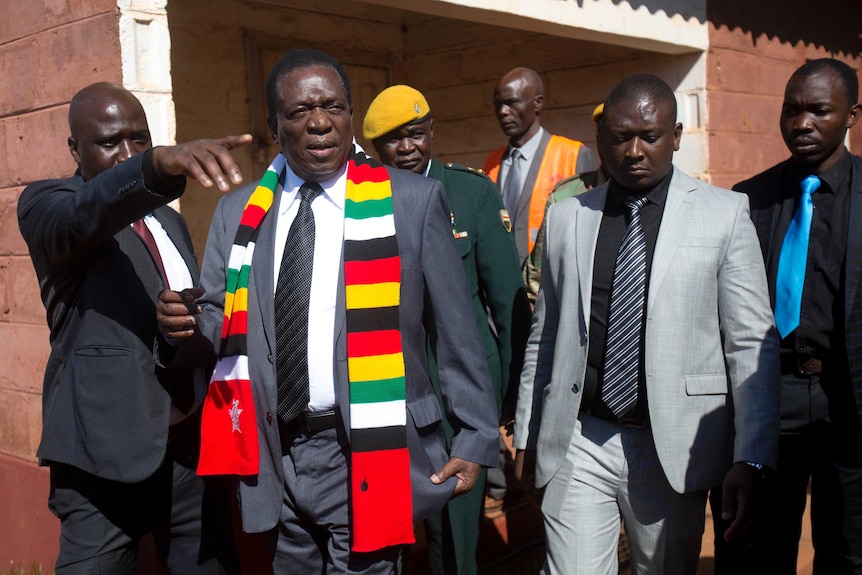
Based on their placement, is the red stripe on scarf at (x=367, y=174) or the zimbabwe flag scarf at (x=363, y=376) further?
the red stripe on scarf at (x=367, y=174)

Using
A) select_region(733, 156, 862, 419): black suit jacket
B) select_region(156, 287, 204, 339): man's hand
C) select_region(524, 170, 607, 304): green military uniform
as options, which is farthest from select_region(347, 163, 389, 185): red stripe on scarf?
select_region(524, 170, 607, 304): green military uniform

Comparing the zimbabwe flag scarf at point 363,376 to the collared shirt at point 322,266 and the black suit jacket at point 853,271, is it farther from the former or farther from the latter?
the black suit jacket at point 853,271

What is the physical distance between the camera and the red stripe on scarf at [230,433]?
2.38 metres

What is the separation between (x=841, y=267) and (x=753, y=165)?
160 inches

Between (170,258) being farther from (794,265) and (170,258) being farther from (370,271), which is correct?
(794,265)

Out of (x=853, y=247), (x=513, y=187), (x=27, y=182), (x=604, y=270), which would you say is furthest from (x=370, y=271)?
(x=513, y=187)

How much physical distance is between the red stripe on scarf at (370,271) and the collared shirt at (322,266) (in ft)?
0.24

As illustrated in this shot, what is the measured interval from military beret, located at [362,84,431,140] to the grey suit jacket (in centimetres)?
112

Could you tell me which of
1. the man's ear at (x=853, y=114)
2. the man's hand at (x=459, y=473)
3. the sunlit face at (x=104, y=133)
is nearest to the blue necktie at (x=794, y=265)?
the man's ear at (x=853, y=114)

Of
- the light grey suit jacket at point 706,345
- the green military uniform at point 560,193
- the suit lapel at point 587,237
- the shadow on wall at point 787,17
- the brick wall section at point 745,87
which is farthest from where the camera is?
the brick wall section at point 745,87

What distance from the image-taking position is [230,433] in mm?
2410

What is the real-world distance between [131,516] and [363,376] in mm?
1076

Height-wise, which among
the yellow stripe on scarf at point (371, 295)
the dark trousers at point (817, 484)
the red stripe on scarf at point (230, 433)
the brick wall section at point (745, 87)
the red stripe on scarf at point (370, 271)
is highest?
the brick wall section at point (745, 87)

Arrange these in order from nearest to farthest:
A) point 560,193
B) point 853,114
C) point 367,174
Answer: point 367,174 < point 853,114 < point 560,193
